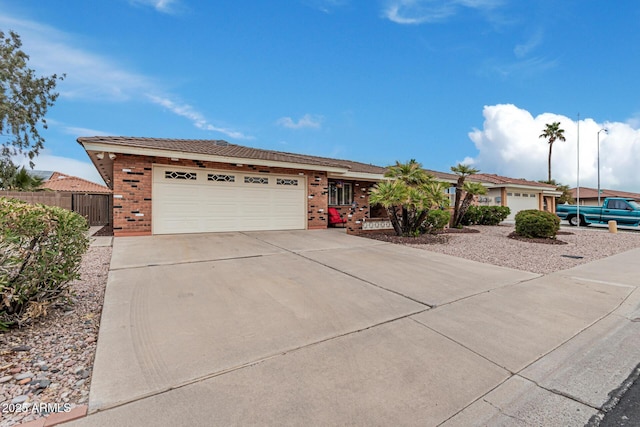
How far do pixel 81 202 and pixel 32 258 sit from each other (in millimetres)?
15962

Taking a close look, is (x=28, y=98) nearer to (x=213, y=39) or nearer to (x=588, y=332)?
(x=213, y=39)

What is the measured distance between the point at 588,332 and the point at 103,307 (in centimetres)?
588


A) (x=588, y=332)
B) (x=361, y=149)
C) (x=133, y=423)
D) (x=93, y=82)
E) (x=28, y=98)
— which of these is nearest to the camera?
(x=133, y=423)

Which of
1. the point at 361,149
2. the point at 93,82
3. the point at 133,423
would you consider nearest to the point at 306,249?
the point at 133,423

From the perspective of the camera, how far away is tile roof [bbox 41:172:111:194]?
22959 millimetres

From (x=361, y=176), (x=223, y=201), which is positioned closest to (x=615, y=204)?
(x=361, y=176)

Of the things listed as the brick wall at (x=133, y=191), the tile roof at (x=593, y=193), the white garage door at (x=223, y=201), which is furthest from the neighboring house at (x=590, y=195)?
the brick wall at (x=133, y=191)

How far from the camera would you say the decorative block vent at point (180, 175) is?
32.6 ft

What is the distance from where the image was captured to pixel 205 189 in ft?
34.3

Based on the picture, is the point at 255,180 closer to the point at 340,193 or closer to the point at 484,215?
the point at 340,193

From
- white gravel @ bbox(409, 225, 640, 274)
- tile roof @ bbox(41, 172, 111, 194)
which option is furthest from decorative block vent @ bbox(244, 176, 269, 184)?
tile roof @ bbox(41, 172, 111, 194)

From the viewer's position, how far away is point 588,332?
3.44 m

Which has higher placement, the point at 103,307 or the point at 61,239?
the point at 61,239

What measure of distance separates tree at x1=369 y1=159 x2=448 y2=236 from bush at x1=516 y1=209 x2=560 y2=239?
125 inches
